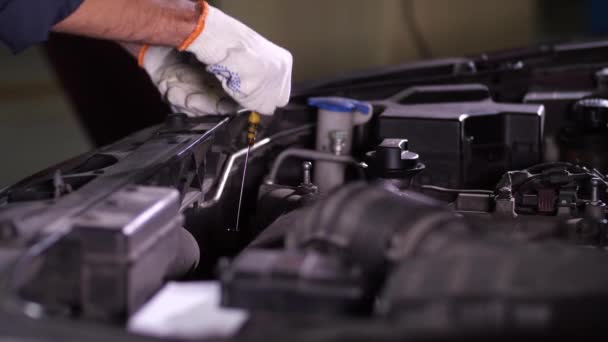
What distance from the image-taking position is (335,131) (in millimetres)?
1426

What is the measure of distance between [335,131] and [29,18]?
0.61m

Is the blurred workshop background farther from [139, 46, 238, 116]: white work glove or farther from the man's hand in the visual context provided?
the man's hand

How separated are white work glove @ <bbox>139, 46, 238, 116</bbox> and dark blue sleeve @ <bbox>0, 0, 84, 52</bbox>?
32cm

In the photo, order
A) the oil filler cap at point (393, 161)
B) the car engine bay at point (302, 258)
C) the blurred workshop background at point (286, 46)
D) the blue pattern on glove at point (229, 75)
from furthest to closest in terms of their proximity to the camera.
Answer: the blurred workshop background at point (286, 46)
the blue pattern on glove at point (229, 75)
the oil filler cap at point (393, 161)
the car engine bay at point (302, 258)

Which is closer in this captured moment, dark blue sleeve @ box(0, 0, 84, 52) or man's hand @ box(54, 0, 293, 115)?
dark blue sleeve @ box(0, 0, 84, 52)

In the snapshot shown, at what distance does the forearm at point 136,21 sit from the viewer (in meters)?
1.20

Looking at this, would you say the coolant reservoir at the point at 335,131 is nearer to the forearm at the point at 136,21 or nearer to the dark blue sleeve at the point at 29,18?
the forearm at the point at 136,21

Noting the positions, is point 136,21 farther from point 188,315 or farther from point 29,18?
point 188,315

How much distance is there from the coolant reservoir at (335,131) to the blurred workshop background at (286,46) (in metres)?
2.00

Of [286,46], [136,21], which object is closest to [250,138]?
[136,21]

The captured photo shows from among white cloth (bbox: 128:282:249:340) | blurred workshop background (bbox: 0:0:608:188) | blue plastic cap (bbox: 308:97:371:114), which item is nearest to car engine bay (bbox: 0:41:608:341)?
white cloth (bbox: 128:282:249:340)

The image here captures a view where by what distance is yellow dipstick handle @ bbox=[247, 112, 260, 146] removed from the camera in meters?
1.33

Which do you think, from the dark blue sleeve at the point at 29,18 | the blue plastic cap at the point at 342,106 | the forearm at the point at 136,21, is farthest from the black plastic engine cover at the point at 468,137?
the dark blue sleeve at the point at 29,18

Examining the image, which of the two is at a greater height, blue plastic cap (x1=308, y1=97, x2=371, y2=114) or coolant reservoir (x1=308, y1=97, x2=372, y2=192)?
blue plastic cap (x1=308, y1=97, x2=371, y2=114)
